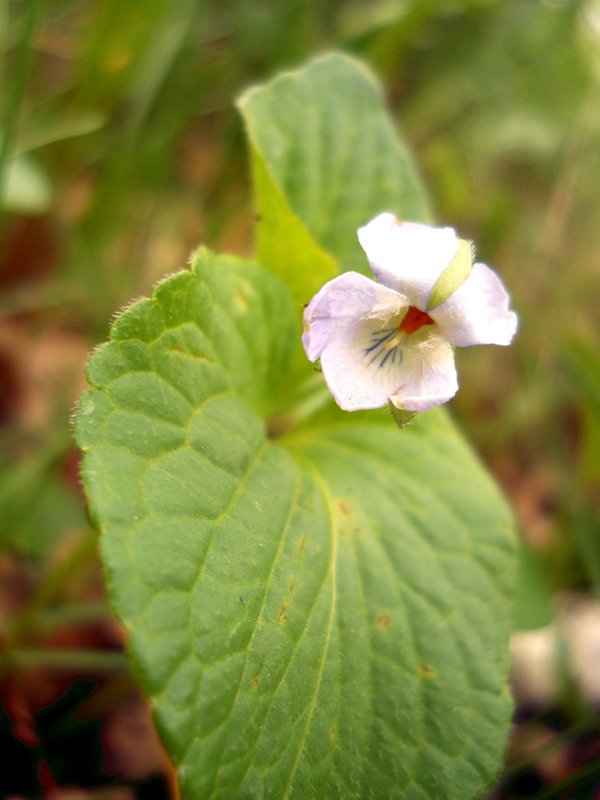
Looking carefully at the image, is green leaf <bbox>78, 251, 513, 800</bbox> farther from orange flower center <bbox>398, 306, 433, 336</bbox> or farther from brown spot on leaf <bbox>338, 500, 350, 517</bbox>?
orange flower center <bbox>398, 306, 433, 336</bbox>

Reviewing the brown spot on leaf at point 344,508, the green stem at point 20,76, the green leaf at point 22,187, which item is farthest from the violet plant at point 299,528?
the green leaf at point 22,187

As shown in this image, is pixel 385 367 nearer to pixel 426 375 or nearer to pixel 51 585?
pixel 426 375

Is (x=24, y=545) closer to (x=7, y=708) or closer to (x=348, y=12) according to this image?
(x=7, y=708)

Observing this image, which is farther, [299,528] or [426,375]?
[299,528]

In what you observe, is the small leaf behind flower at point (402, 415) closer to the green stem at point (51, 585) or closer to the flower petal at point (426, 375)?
the flower petal at point (426, 375)

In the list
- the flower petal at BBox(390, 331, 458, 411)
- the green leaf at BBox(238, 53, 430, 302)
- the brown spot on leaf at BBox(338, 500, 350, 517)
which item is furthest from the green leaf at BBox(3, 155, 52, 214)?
the flower petal at BBox(390, 331, 458, 411)

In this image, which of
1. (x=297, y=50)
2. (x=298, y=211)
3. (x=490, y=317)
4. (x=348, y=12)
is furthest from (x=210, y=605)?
(x=348, y=12)

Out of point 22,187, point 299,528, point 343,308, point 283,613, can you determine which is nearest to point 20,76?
point 22,187
